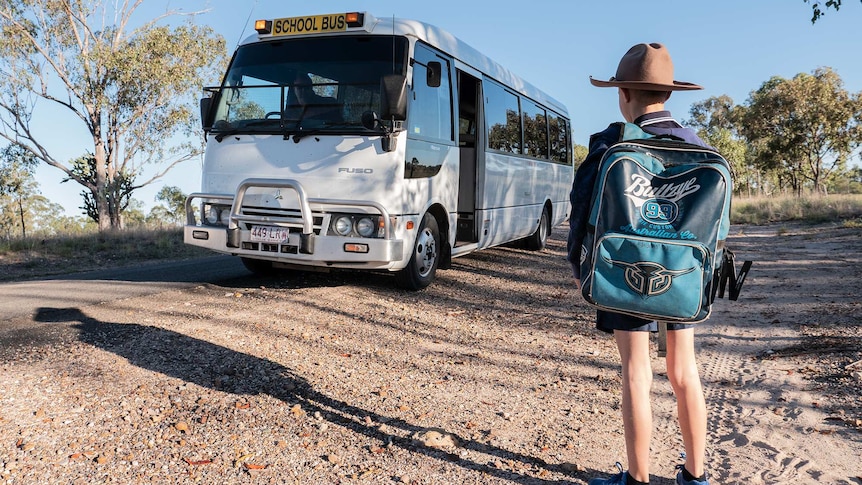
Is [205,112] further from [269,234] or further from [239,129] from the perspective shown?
[269,234]

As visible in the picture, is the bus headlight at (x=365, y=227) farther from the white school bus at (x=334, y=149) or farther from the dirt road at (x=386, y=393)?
the dirt road at (x=386, y=393)

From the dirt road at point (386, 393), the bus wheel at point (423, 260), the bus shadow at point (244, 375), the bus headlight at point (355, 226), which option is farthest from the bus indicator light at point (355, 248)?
the bus shadow at point (244, 375)

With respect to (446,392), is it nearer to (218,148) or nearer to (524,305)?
(524,305)

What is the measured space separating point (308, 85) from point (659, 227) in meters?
5.21

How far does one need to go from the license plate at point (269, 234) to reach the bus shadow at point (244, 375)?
1.58 meters

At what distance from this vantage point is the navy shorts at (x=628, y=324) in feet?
8.55

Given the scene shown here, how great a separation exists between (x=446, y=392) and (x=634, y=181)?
2.22m

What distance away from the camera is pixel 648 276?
96.7 inches

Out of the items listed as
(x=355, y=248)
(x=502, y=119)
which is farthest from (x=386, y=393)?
(x=502, y=119)

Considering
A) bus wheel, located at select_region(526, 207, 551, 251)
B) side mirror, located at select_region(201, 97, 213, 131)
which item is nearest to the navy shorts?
side mirror, located at select_region(201, 97, 213, 131)

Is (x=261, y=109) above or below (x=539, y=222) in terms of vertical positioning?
above

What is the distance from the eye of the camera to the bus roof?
23.1 ft

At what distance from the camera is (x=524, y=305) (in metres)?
7.36

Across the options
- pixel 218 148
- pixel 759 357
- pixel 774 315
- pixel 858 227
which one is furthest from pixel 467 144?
pixel 858 227
